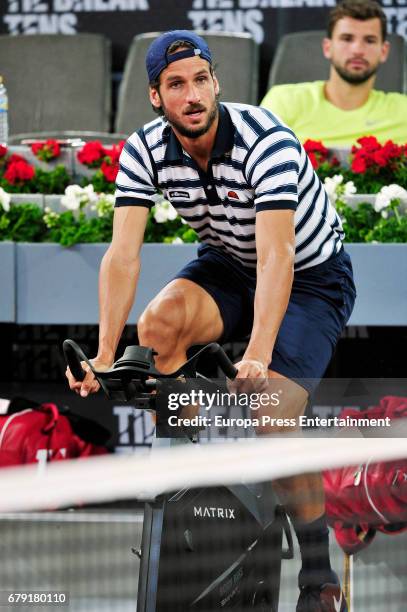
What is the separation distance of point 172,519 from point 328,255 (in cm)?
93

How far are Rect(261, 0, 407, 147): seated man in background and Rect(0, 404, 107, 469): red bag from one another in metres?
1.60

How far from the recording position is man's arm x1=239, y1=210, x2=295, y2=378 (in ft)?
6.20

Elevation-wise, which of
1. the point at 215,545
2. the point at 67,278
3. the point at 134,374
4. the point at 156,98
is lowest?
the point at 215,545

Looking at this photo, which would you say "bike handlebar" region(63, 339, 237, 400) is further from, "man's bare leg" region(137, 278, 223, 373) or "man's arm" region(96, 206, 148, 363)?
"man's bare leg" region(137, 278, 223, 373)

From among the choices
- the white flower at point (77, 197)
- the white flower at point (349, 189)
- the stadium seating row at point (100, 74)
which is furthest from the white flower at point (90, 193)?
the stadium seating row at point (100, 74)

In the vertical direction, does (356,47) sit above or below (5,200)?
above

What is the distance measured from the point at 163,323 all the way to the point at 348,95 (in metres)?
2.62

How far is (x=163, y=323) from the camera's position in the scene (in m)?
2.18

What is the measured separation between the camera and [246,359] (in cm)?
183

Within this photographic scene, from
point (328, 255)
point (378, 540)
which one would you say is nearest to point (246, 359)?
point (378, 540)

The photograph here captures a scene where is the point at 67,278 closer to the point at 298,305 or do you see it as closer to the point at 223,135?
the point at 298,305

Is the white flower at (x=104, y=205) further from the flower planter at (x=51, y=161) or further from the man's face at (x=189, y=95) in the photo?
the man's face at (x=189, y=95)

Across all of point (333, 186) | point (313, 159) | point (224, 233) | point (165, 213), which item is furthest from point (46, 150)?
point (224, 233)

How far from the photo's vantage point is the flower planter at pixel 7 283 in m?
3.40
